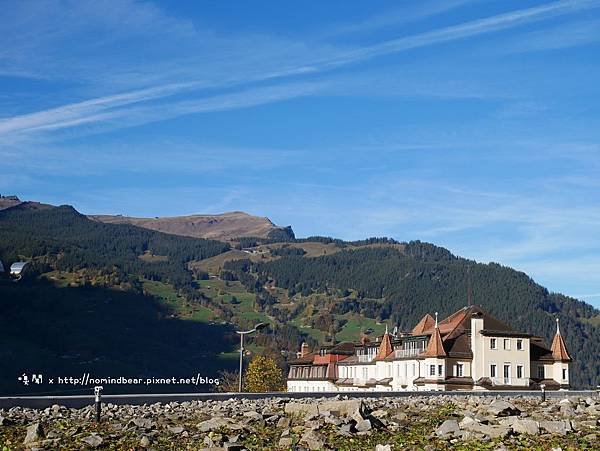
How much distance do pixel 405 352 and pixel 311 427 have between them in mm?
72135

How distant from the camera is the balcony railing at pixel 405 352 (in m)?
104

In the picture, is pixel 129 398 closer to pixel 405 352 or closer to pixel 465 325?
pixel 465 325

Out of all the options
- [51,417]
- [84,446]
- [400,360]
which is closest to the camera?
[84,446]

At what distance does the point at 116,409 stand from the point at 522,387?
192 feet

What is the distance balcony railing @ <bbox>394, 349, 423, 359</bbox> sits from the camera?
104 metres

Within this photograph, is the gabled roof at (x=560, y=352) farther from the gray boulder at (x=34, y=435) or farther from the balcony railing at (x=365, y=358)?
the gray boulder at (x=34, y=435)

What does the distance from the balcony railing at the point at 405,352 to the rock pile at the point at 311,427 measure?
180ft

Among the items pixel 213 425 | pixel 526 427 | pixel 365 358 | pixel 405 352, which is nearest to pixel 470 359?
pixel 405 352

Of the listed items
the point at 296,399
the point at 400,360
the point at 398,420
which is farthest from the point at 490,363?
the point at 398,420

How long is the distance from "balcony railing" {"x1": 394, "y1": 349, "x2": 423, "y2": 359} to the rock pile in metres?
54.7

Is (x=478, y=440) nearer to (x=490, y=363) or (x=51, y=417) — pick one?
(x=51, y=417)

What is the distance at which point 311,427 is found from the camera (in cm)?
3681

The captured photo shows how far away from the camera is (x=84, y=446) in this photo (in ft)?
115

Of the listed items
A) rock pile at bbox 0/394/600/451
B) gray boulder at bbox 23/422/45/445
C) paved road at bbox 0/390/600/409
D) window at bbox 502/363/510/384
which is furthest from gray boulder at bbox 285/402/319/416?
window at bbox 502/363/510/384
